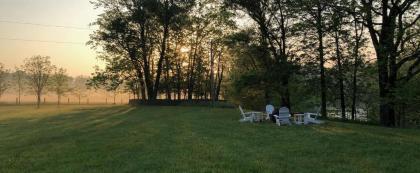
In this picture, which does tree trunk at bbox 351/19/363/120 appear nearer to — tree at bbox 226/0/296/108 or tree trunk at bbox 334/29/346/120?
tree trunk at bbox 334/29/346/120

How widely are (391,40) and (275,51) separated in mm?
13855

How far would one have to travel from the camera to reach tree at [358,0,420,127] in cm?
2361

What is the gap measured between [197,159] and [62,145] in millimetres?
5835

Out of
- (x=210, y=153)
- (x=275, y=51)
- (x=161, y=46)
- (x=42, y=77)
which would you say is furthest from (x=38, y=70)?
(x=210, y=153)

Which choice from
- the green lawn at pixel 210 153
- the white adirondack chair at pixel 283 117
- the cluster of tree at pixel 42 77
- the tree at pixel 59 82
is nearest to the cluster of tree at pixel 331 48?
the white adirondack chair at pixel 283 117

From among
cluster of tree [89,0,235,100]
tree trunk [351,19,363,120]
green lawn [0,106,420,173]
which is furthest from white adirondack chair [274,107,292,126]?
cluster of tree [89,0,235,100]

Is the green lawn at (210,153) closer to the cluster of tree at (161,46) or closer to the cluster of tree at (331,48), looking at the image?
the cluster of tree at (331,48)

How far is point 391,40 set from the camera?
2364 centimetres

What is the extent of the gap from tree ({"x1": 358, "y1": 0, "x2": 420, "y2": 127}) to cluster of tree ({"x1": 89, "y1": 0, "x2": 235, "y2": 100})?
24411 mm

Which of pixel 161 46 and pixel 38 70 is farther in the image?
pixel 38 70

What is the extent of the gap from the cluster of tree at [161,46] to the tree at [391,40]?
24.4 metres

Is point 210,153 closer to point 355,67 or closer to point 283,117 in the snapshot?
point 283,117

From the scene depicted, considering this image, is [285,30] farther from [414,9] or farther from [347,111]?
[414,9]

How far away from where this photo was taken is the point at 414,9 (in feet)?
84.3
